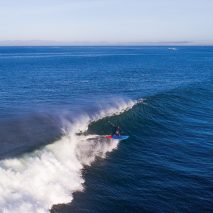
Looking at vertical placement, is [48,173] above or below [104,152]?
above

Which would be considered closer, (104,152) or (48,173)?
(48,173)

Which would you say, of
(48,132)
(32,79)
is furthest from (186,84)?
(48,132)

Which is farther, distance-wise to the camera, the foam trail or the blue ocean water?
the blue ocean water

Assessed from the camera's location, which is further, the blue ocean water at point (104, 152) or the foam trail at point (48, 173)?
the blue ocean water at point (104, 152)
